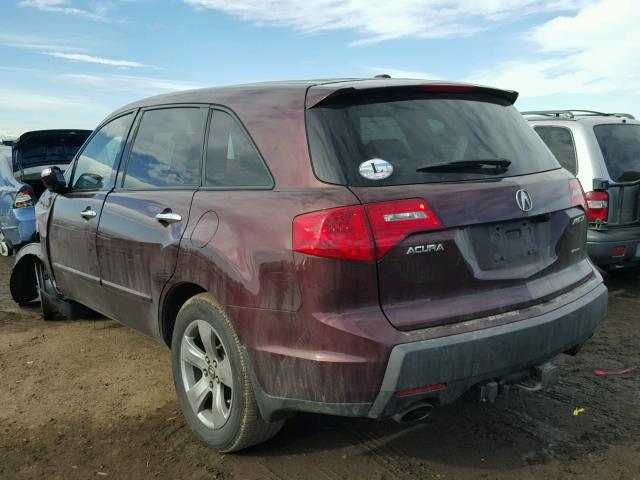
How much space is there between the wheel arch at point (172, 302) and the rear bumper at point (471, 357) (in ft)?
3.81

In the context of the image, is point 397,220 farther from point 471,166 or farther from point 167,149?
point 167,149

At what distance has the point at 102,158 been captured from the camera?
432 cm

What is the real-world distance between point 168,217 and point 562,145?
4.63m

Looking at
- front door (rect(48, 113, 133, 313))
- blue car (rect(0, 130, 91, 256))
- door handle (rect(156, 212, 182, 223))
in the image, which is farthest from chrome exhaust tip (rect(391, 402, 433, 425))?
blue car (rect(0, 130, 91, 256))

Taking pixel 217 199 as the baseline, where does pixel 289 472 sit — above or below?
below

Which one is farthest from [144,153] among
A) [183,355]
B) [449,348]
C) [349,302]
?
[449,348]

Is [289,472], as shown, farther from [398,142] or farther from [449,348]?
[398,142]

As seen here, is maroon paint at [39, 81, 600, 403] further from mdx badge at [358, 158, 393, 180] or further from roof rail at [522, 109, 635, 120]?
roof rail at [522, 109, 635, 120]

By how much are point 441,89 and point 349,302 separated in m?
1.19

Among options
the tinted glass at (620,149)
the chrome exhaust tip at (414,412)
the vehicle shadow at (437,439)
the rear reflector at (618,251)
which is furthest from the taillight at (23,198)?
the chrome exhaust tip at (414,412)

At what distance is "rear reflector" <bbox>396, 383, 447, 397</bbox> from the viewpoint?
2.42 m

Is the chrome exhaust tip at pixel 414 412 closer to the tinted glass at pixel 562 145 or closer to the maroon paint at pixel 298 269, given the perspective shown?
the maroon paint at pixel 298 269

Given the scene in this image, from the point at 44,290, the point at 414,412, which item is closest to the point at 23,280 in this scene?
the point at 44,290

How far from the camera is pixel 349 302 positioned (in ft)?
7.93
